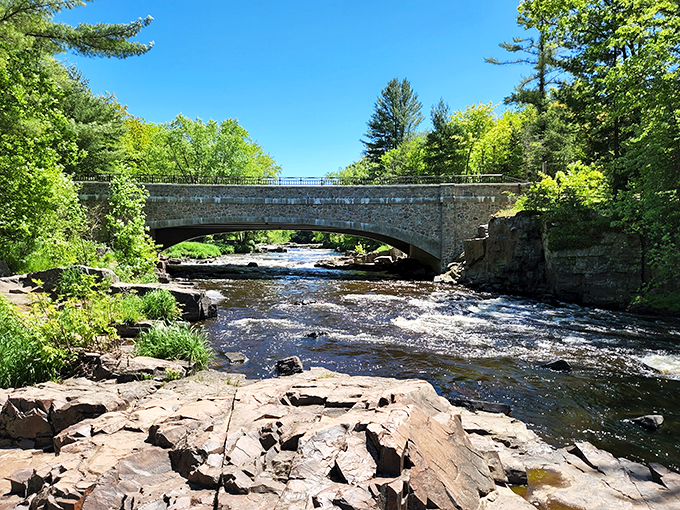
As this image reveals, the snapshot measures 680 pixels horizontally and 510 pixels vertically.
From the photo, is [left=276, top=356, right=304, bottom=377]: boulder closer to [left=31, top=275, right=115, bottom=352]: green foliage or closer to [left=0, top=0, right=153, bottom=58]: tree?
[left=31, top=275, right=115, bottom=352]: green foliage

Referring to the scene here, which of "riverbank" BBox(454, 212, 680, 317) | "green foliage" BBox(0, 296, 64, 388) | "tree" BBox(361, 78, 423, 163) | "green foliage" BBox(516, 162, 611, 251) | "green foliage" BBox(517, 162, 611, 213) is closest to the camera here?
"green foliage" BBox(0, 296, 64, 388)

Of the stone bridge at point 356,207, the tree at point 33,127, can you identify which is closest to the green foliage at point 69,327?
the tree at point 33,127

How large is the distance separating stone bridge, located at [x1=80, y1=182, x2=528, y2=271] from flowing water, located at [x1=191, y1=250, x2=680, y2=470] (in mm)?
8237

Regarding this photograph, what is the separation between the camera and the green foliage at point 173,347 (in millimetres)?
7373

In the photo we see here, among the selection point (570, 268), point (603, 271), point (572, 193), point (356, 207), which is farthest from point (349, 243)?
point (603, 271)

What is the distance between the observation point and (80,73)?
31.6 metres

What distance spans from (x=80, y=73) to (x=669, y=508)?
40.7 meters

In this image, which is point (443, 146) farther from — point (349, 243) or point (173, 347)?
point (173, 347)

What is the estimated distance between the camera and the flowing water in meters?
6.11

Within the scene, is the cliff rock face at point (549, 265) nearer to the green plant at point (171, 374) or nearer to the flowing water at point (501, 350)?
the flowing water at point (501, 350)

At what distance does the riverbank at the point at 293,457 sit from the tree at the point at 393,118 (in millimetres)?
56952

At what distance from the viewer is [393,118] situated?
5919 cm

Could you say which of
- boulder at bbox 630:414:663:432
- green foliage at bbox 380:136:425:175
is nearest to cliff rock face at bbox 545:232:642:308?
boulder at bbox 630:414:663:432

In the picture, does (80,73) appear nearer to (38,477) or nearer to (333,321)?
(333,321)
